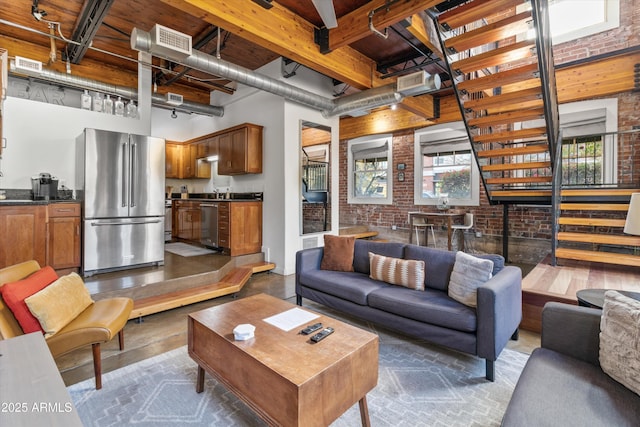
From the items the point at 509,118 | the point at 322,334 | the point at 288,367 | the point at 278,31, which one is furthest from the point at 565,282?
the point at 278,31

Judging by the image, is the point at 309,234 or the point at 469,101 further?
the point at 309,234

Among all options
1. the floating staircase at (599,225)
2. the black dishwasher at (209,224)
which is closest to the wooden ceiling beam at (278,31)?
the black dishwasher at (209,224)

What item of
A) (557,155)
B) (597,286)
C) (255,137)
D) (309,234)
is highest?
(255,137)

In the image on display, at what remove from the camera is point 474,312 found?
2.30m

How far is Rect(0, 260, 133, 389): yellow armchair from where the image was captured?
1.92m

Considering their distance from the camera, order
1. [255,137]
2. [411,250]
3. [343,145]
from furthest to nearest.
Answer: [343,145]
[255,137]
[411,250]

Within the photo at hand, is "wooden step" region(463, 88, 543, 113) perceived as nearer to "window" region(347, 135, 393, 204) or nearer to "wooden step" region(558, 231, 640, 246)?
"wooden step" region(558, 231, 640, 246)

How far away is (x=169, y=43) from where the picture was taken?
10.0 ft

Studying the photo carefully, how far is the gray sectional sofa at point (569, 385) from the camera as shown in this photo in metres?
1.19

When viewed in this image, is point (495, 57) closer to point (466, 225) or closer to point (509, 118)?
point (509, 118)

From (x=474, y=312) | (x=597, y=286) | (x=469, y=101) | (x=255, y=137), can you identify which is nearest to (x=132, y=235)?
(x=255, y=137)

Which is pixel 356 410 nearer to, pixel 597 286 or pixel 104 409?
pixel 104 409

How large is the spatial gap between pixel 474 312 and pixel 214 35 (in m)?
4.56

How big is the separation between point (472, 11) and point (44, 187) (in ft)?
17.5
